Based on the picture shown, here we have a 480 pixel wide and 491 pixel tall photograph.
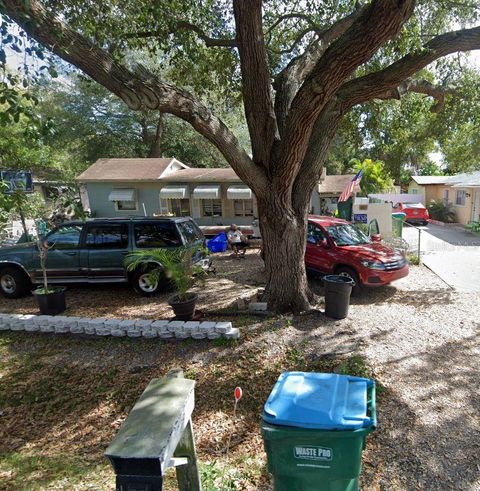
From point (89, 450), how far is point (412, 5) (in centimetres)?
564

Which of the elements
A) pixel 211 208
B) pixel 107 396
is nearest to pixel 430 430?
pixel 107 396

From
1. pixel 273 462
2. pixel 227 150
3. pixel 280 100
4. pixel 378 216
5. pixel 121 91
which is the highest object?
pixel 280 100

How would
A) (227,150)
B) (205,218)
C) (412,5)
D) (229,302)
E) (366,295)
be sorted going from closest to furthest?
(412,5) → (227,150) → (229,302) → (366,295) → (205,218)

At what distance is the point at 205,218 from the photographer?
17.6m

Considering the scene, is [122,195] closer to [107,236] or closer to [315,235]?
[107,236]

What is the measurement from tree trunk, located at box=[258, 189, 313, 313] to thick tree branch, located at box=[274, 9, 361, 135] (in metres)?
1.45

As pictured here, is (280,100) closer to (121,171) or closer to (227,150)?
(227,150)

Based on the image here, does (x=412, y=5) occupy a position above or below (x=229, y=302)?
above

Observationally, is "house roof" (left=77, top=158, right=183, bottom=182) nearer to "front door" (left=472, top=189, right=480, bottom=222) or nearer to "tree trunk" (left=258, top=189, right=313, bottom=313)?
"tree trunk" (left=258, top=189, right=313, bottom=313)

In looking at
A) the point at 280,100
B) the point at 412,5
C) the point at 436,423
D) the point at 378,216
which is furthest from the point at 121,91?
the point at 378,216

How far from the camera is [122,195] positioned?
56.2ft

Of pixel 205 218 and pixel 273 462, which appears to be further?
pixel 205 218

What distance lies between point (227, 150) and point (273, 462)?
432cm

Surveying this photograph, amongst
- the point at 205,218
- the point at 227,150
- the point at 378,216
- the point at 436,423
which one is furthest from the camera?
the point at 205,218
